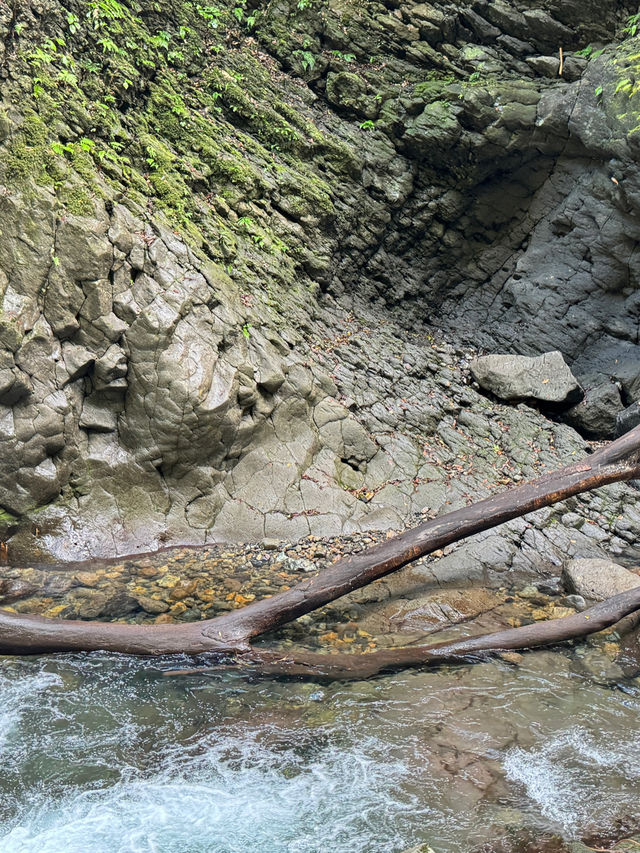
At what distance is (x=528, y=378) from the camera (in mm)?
11047

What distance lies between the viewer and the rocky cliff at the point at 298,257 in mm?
7324

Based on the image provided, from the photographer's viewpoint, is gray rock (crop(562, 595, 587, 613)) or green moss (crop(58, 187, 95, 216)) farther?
green moss (crop(58, 187, 95, 216))

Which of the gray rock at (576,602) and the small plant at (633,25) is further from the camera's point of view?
the small plant at (633,25)

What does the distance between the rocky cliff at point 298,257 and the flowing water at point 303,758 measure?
2.87m

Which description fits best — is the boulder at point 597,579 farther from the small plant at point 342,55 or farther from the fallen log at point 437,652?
the small plant at point 342,55

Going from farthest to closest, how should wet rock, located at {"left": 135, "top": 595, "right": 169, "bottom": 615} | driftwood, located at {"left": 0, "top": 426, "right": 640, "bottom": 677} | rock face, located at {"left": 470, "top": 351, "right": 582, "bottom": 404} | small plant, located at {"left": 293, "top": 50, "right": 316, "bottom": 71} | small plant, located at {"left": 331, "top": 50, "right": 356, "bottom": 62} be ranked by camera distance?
small plant, located at {"left": 331, "top": 50, "right": 356, "bottom": 62}
small plant, located at {"left": 293, "top": 50, "right": 316, "bottom": 71}
rock face, located at {"left": 470, "top": 351, "right": 582, "bottom": 404}
wet rock, located at {"left": 135, "top": 595, "right": 169, "bottom": 615}
driftwood, located at {"left": 0, "top": 426, "right": 640, "bottom": 677}

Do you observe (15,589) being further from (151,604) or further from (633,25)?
(633,25)

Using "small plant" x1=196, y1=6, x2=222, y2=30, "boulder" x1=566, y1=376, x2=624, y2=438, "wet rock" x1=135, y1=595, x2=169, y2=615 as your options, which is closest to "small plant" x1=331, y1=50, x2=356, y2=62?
"small plant" x1=196, y1=6, x2=222, y2=30

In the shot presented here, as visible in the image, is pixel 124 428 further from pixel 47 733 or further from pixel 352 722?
pixel 352 722

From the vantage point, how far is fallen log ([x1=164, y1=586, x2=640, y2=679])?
4.96 meters

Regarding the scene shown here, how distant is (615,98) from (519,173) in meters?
2.18

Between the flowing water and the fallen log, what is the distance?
136 mm

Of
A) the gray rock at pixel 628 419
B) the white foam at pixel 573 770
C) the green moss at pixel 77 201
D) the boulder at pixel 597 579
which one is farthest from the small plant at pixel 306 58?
the white foam at pixel 573 770

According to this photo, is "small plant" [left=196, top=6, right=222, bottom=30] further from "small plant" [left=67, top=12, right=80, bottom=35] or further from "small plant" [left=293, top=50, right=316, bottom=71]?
"small plant" [left=67, top=12, right=80, bottom=35]
